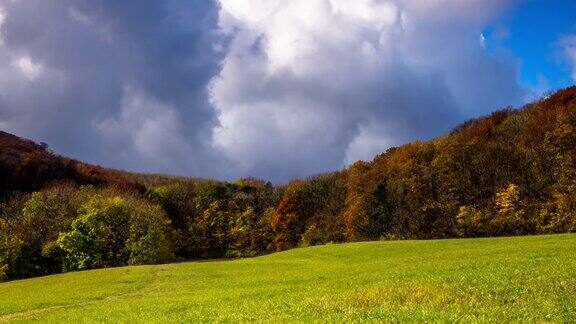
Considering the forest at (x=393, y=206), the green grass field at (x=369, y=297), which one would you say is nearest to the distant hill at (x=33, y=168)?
the forest at (x=393, y=206)

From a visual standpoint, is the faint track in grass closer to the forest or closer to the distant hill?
the forest

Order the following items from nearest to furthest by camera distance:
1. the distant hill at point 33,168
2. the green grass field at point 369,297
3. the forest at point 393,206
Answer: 1. the green grass field at point 369,297
2. the forest at point 393,206
3. the distant hill at point 33,168

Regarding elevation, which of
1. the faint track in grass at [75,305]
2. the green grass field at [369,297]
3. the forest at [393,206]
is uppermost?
A: the forest at [393,206]

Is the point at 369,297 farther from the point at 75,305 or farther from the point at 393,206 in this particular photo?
the point at 393,206

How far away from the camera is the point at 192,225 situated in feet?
473

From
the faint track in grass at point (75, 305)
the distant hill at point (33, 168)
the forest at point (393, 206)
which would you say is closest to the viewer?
the faint track in grass at point (75, 305)

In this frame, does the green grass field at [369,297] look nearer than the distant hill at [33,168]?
Yes

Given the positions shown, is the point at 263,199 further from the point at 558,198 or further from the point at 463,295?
the point at 463,295

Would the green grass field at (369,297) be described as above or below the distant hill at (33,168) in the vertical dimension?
below

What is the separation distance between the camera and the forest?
9231cm

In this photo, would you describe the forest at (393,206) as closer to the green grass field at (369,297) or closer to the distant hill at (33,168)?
the distant hill at (33,168)

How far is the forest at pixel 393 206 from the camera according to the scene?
92.3 meters

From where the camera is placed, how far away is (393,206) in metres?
110

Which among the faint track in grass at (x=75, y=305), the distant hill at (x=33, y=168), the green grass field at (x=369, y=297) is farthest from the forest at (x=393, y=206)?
the faint track in grass at (x=75, y=305)
